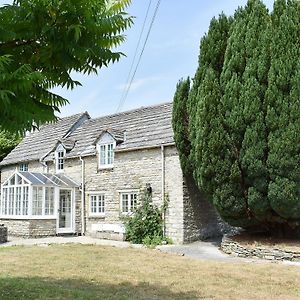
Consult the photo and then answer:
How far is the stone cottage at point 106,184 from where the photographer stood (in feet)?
65.8

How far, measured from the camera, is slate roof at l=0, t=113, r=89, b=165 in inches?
1136

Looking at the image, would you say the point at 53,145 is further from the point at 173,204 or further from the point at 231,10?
the point at 231,10

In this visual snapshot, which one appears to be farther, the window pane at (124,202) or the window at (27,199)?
the window at (27,199)

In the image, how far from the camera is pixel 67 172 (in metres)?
26.0

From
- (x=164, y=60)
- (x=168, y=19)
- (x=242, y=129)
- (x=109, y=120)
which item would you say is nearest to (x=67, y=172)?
(x=109, y=120)

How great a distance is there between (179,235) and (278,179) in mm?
6279

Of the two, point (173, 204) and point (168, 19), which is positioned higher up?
point (168, 19)

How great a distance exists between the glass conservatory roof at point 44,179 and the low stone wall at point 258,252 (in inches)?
445

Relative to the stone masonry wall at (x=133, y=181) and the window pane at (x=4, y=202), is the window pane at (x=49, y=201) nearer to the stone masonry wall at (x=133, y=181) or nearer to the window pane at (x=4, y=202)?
the stone masonry wall at (x=133, y=181)

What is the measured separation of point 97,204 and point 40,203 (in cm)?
321

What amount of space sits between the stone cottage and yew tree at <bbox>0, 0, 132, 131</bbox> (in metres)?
14.9

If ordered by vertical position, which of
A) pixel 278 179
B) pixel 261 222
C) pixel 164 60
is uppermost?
pixel 164 60

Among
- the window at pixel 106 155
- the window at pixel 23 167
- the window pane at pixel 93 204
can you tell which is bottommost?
the window pane at pixel 93 204

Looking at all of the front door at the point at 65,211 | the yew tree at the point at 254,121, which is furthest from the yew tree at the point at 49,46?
the front door at the point at 65,211
